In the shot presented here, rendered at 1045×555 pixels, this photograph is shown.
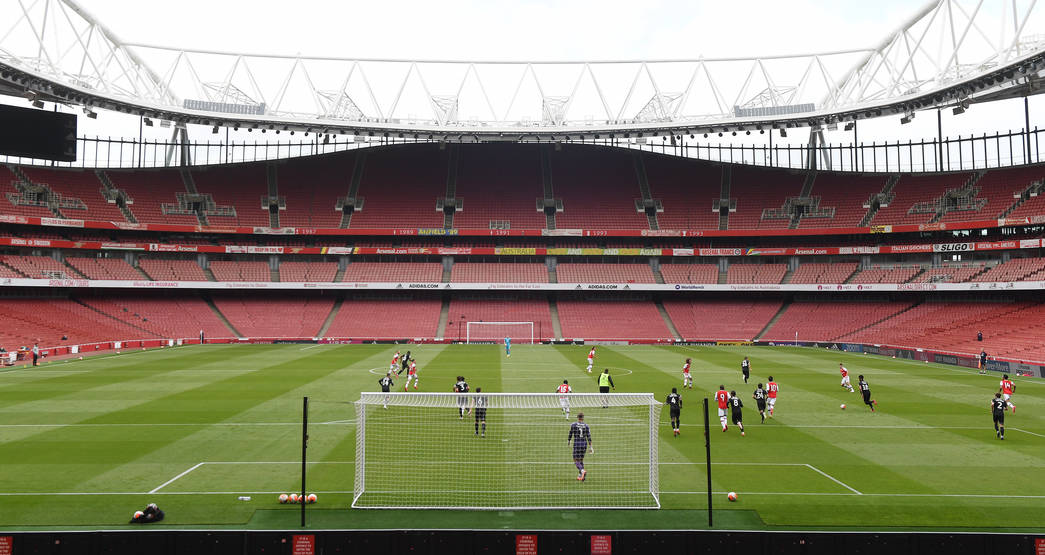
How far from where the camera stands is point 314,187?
66.8 meters

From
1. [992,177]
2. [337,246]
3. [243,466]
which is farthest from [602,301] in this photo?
[243,466]

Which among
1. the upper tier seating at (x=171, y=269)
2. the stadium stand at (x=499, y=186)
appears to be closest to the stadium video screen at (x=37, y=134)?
the upper tier seating at (x=171, y=269)

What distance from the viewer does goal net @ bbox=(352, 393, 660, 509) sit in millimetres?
12461

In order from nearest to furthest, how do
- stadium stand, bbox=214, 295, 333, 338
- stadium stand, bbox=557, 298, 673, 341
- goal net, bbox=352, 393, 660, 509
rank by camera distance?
1. goal net, bbox=352, 393, 660, 509
2. stadium stand, bbox=214, 295, 333, 338
3. stadium stand, bbox=557, 298, 673, 341

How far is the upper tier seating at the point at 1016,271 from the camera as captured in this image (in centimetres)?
4760

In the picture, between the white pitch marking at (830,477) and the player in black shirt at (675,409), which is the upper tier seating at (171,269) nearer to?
the player in black shirt at (675,409)

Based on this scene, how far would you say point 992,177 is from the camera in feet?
190

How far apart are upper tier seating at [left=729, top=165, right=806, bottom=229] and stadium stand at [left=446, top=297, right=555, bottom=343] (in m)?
23.2

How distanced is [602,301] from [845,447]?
46.3m

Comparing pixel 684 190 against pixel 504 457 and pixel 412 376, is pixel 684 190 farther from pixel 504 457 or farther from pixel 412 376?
pixel 504 457

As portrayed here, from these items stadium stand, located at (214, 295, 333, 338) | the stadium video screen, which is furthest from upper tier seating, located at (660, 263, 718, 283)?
the stadium video screen

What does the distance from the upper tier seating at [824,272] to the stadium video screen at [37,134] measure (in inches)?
2715

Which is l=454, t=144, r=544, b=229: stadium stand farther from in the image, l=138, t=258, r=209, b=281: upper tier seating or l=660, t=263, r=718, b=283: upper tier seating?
l=138, t=258, r=209, b=281: upper tier seating

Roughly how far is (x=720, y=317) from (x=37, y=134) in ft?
212
